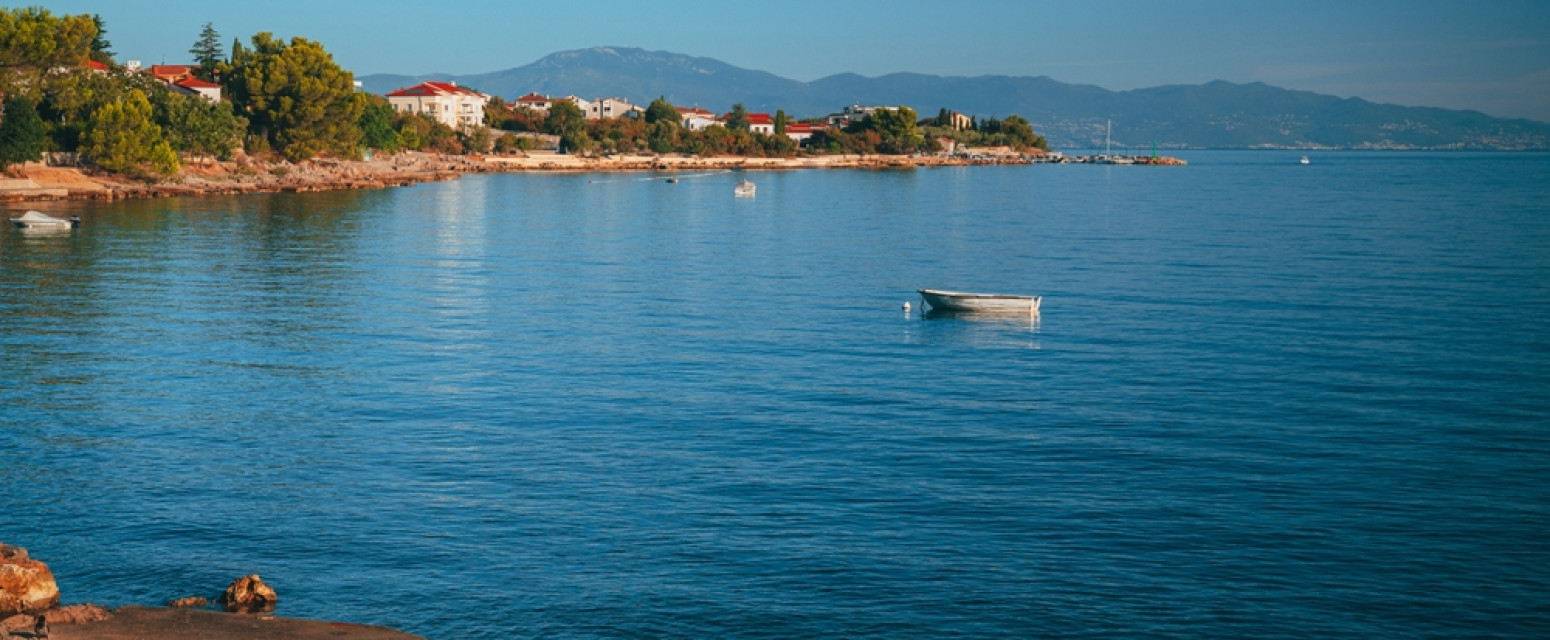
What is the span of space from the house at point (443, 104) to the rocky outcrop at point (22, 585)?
17130 centimetres

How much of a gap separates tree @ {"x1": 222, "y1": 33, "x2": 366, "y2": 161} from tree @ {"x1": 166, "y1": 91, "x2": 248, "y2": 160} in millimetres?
8794

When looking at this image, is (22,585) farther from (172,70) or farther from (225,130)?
(172,70)

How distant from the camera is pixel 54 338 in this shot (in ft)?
125

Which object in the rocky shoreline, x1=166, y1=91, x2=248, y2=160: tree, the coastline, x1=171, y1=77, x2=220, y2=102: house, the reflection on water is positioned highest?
x1=171, y1=77, x2=220, y2=102: house

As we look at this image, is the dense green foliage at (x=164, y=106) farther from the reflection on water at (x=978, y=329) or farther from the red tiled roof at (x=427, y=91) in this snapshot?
the reflection on water at (x=978, y=329)

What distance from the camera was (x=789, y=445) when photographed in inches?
1054

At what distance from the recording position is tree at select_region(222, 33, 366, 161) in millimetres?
123000

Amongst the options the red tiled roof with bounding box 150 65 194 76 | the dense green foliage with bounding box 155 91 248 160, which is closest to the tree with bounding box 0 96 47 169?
the dense green foliage with bounding box 155 91 248 160

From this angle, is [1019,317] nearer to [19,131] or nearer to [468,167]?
[19,131]

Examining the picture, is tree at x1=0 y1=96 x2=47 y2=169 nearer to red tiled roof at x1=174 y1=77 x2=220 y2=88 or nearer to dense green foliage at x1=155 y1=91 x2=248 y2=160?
dense green foliage at x1=155 y1=91 x2=248 y2=160

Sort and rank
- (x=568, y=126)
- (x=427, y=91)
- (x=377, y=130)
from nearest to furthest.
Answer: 1. (x=377, y=130)
2. (x=427, y=91)
3. (x=568, y=126)

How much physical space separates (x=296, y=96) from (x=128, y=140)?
28.2 metres

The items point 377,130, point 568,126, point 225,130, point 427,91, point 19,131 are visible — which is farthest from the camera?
point 568,126

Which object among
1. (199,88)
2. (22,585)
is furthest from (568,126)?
(22,585)
